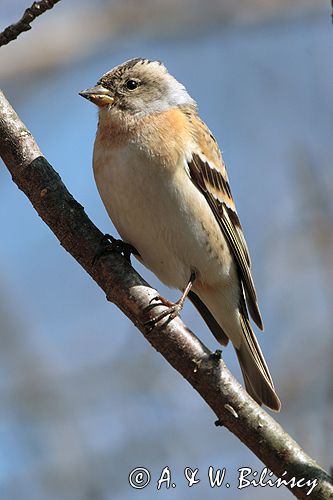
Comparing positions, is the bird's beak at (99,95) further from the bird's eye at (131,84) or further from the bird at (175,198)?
the bird's eye at (131,84)

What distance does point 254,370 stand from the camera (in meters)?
5.10

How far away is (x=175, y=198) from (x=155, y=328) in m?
1.13

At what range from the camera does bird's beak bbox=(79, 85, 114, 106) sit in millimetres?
4928

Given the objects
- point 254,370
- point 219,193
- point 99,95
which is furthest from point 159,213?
point 254,370

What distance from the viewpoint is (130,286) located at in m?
3.75

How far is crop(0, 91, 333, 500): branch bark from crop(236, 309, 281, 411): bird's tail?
1.36 metres

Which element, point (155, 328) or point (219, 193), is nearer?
point (155, 328)

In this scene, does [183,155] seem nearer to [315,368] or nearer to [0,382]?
[315,368]

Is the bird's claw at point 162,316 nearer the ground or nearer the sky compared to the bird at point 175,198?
nearer the ground

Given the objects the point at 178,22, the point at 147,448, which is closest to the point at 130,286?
the point at 147,448

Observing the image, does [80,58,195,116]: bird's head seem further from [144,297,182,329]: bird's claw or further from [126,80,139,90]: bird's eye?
[144,297,182,329]: bird's claw

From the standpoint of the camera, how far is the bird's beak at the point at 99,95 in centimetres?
493

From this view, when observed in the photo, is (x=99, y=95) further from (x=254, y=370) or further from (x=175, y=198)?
(x=254, y=370)

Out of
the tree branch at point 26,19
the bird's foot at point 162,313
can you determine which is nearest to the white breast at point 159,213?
the bird's foot at point 162,313
